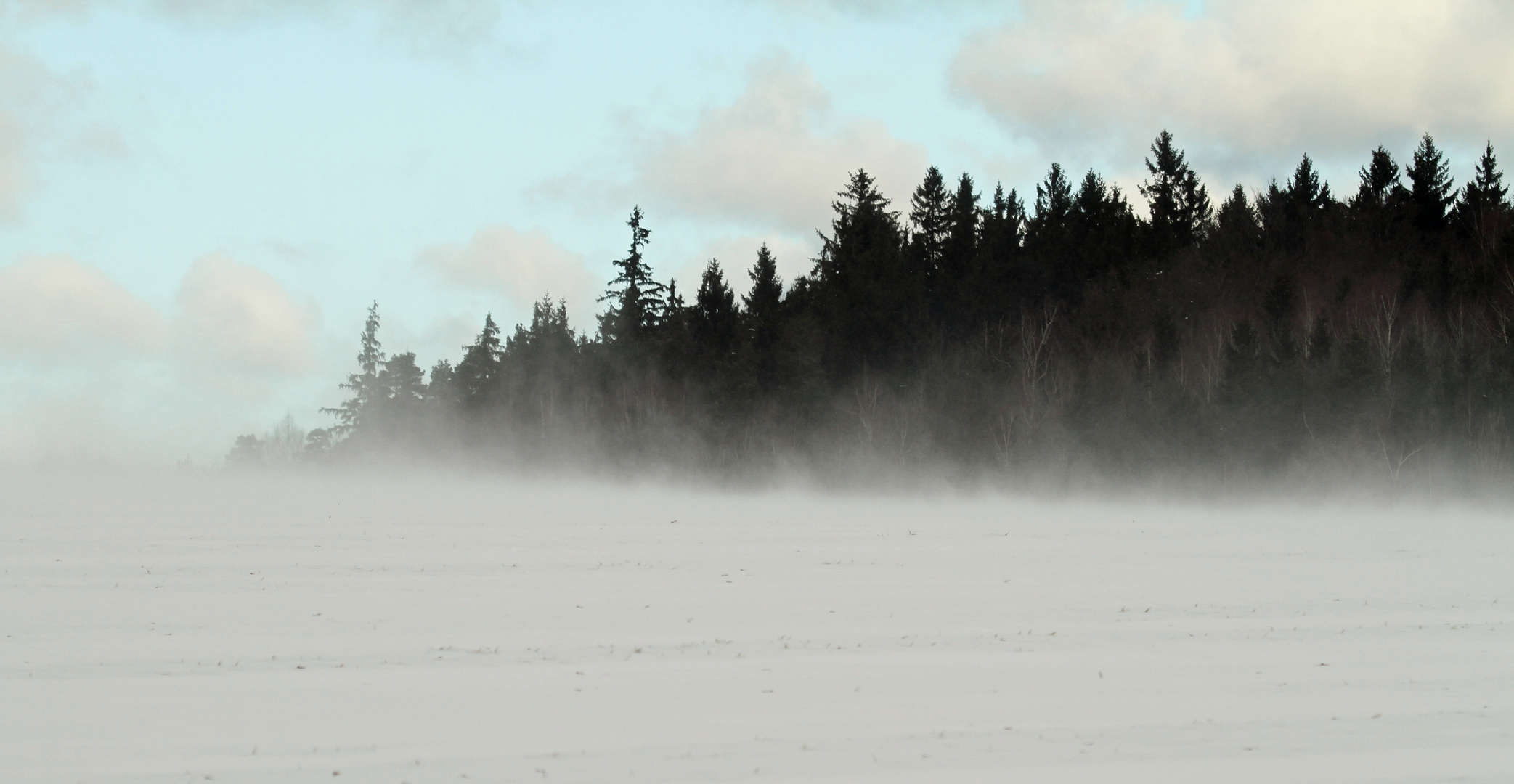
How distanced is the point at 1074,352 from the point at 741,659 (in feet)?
153

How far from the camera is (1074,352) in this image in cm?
5378

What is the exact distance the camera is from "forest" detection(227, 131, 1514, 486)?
4109 cm

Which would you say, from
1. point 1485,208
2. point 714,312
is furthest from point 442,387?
point 1485,208

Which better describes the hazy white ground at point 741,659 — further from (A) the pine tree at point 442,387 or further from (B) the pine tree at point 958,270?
(A) the pine tree at point 442,387

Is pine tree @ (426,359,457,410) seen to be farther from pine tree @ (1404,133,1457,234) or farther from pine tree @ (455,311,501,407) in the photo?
pine tree @ (1404,133,1457,234)

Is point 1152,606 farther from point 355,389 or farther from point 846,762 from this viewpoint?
point 355,389

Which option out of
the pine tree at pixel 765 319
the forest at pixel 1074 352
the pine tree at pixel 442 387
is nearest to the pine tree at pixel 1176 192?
the forest at pixel 1074 352

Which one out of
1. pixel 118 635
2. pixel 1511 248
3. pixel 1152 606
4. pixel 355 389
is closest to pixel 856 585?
pixel 1152 606

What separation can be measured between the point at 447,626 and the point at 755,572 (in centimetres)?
563

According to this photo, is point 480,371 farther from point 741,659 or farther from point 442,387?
point 741,659

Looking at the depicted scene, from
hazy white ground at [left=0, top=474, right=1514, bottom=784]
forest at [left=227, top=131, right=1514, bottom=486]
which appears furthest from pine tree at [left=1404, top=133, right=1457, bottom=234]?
hazy white ground at [left=0, top=474, right=1514, bottom=784]

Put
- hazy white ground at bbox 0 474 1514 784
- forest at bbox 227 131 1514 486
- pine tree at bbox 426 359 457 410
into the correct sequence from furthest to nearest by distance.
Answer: pine tree at bbox 426 359 457 410 → forest at bbox 227 131 1514 486 → hazy white ground at bbox 0 474 1514 784

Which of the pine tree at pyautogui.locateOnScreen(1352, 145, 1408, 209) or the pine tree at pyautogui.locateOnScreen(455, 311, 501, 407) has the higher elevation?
the pine tree at pyautogui.locateOnScreen(1352, 145, 1408, 209)

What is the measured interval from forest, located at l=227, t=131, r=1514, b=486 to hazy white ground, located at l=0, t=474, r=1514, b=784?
2124 cm
